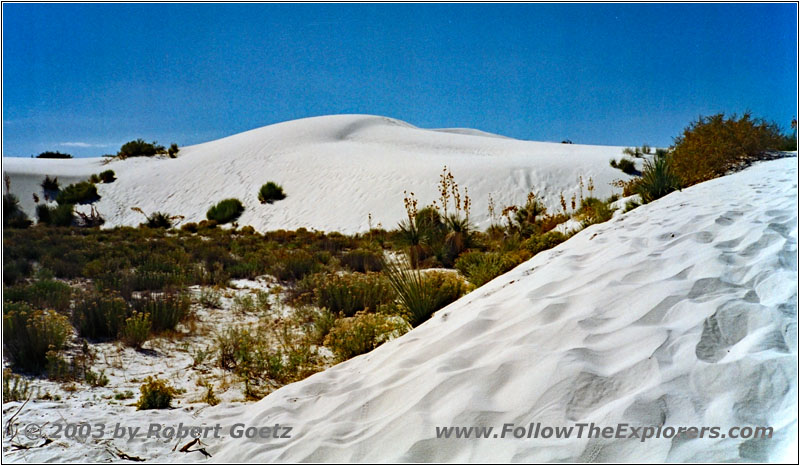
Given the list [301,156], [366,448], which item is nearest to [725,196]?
[366,448]

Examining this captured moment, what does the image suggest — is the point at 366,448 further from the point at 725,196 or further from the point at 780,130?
the point at 780,130

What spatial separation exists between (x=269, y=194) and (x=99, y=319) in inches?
773

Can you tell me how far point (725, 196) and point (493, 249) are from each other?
4097 millimetres

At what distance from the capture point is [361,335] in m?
4.64

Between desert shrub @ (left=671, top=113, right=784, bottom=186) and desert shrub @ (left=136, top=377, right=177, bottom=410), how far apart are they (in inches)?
385

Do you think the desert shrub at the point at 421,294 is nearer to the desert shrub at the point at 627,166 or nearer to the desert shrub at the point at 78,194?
the desert shrub at the point at 627,166

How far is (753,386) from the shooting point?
2.15m

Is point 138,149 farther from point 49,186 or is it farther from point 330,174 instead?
point 330,174

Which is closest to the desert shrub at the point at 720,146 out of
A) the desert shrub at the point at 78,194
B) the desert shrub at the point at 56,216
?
the desert shrub at the point at 56,216

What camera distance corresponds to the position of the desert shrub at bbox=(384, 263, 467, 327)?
16.6ft

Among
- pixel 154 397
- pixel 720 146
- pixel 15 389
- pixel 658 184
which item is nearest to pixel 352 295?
pixel 154 397

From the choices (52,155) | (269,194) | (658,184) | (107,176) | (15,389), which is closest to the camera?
(15,389)

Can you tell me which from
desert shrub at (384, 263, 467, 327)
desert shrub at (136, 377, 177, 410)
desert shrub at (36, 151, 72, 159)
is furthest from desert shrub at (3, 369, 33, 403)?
desert shrub at (36, 151, 72, 159)

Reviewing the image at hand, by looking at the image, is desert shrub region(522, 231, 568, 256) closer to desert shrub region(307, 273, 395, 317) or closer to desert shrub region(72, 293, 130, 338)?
desert shrub region(307, 273, 395, 317)
